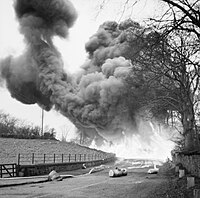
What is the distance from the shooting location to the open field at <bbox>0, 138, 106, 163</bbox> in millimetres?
39781

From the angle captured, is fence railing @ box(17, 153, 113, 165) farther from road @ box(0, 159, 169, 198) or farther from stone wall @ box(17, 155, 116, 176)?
road @ box(0, 159, 169, 198)

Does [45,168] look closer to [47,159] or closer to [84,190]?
[47,159]

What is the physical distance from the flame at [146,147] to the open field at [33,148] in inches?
182

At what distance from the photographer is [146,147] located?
46125mm

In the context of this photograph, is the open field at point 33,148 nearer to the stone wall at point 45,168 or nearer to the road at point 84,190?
the stone wall at point 45,168

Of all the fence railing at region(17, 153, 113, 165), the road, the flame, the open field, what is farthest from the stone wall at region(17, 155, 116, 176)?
the flame

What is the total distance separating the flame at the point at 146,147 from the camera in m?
42.6

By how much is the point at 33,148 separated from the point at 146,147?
1537cm

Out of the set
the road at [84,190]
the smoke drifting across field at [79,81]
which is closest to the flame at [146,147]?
the smoke drifting across field at [79,81]

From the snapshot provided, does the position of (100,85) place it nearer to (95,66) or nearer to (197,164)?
(95,66)

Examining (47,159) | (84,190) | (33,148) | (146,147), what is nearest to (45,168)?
(47,159)

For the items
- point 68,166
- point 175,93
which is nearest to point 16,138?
point 68,166

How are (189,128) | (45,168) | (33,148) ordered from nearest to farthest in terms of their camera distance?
(189,128) → (45,168) → (33,148)

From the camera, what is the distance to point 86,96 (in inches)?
1703
